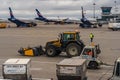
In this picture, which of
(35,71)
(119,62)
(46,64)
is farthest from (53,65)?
(119,62)

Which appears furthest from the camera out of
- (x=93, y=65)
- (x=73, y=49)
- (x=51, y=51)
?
(x=51, y=51)

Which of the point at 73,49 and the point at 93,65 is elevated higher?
the point at 73,49

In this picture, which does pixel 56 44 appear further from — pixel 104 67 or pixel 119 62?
pixel 119 62

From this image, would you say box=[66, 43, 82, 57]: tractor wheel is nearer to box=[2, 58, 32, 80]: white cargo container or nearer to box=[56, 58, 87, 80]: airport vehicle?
box=[56, 58, 87, 80]: airport vehicle

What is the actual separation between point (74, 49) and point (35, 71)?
8.98 m

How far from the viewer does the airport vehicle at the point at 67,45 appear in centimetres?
3812

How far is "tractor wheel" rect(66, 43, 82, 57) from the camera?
38.0 metres

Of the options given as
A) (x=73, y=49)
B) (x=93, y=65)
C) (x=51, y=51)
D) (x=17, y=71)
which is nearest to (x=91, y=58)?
(x=93, y=65)

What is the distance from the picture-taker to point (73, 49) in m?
38.1

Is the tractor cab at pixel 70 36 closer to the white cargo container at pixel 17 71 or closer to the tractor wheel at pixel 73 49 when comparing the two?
the tractor wheel at pixel 73 49

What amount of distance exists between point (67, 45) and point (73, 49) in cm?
85

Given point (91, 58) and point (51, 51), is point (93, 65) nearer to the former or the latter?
point (91, 58)

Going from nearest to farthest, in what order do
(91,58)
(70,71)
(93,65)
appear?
(70,71) < (93,65) < (91,58)

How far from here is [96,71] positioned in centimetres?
2977
